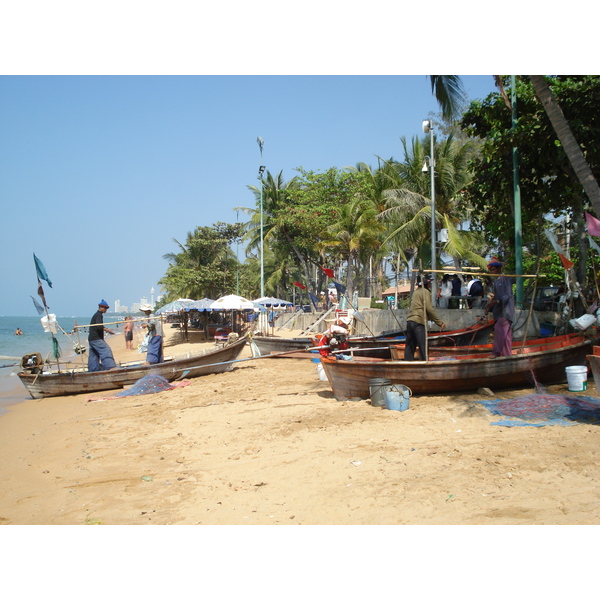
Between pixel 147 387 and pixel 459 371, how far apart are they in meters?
7.16

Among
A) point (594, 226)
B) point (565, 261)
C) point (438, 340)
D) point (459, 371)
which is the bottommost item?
point (459, 371)

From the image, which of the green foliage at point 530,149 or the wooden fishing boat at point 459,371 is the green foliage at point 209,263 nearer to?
the green foliage at point 530,149

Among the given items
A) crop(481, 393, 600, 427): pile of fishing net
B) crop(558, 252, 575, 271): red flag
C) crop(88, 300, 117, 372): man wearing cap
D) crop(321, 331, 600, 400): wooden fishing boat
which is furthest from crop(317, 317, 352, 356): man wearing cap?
crop(88, 300, 117, 372): man wearing cap

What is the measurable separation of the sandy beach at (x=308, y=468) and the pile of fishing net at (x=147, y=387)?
2394 mm

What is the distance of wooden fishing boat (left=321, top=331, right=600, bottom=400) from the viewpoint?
796cm

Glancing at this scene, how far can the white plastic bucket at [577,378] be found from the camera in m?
7.69

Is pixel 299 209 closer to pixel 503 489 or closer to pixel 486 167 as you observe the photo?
pixel 486 167

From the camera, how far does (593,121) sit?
1070cm

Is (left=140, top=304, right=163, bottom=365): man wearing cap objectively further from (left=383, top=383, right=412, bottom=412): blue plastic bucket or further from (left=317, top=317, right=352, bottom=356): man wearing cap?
(left=383, top=383, right=412, bottom=412): blue plastic bucket

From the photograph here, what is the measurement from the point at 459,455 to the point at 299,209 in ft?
86.5

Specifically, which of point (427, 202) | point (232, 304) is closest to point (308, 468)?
point (232, 304)

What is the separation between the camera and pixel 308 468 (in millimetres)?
5352

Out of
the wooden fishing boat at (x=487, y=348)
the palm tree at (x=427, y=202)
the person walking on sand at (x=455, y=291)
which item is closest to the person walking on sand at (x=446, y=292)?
the person walking on sand at (x=455, y=291)

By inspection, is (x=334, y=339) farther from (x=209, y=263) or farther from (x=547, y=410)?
(x=209, y=263)
